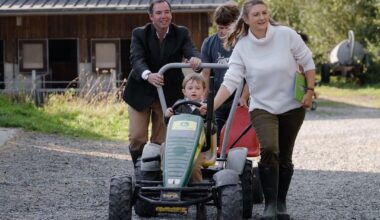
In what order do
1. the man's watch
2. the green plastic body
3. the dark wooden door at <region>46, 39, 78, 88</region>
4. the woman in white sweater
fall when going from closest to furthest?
the green plastic body, the woman in white sweater, the man's watch, the dark wooden door at <region>46, 39, 78, 88</region>

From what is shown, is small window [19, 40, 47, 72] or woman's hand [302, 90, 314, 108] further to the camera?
small window [19, 40, 47, 72]

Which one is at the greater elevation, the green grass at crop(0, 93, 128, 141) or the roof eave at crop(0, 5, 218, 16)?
the roof eave at crop(0, 5, 218, 16)

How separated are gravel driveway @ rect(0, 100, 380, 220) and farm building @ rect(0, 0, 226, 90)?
30.7 feet

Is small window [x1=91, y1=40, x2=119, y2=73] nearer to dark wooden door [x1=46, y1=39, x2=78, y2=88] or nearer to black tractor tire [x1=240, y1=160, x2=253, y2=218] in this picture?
dark wooden door [x1=46, y1=39, x2=78, y2=88]

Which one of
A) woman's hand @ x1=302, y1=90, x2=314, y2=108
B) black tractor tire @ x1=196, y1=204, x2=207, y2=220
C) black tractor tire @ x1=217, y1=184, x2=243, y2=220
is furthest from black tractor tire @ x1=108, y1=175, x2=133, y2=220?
woman's hand @ x1=302, y1=90, x2=314, y2=108

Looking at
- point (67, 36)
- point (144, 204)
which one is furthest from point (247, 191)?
point (67, 36)

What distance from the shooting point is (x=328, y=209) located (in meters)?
8.79

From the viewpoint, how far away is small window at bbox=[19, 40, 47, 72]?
92.9 feet

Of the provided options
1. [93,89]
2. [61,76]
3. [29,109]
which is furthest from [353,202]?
[61,76]

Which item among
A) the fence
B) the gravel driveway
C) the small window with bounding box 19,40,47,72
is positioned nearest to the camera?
the gravel driveway

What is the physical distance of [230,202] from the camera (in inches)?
272

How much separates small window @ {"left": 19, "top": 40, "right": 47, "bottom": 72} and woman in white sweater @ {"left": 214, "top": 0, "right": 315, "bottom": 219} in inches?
827

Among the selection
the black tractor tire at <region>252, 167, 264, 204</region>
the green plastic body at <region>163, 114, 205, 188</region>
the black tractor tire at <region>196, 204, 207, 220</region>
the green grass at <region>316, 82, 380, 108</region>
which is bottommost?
the green grass at <region>316, 82, 380, 108</region>

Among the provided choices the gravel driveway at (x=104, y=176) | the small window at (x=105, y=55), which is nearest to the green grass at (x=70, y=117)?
the gravel driveway at (x=104, y=176)
